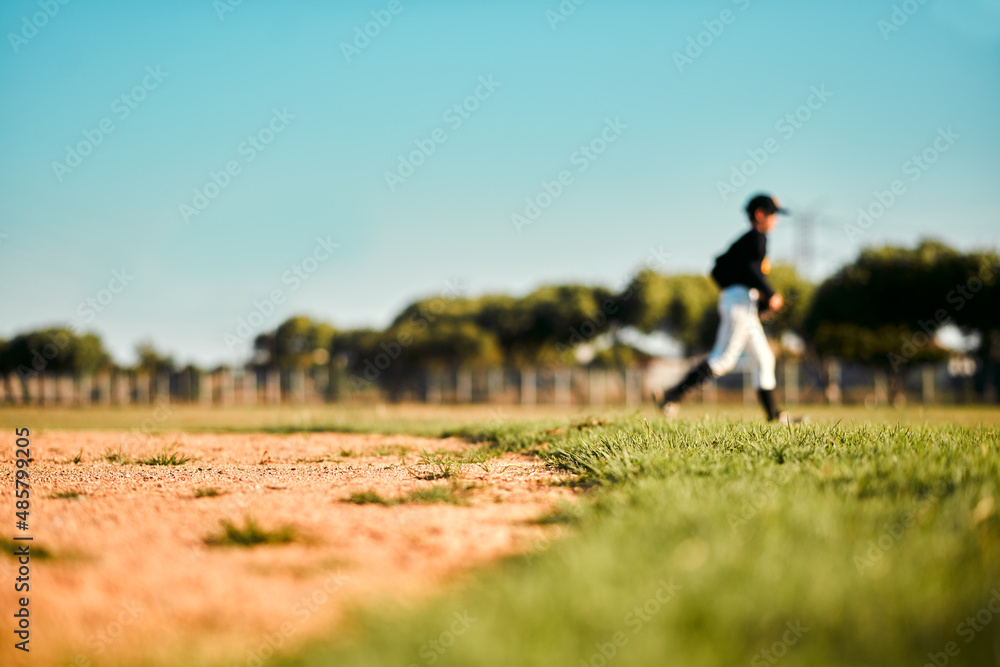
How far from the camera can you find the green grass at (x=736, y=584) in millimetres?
1585

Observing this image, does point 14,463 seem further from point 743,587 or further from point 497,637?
point 743,587

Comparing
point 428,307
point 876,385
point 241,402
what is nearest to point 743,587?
point 876,385

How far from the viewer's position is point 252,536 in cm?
254

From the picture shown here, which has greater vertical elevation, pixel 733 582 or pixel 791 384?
pixel 733 582

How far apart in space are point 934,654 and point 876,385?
34.0 meters

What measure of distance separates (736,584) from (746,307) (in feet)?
17.6

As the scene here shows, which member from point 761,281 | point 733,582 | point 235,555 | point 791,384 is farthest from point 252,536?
point 791,384
